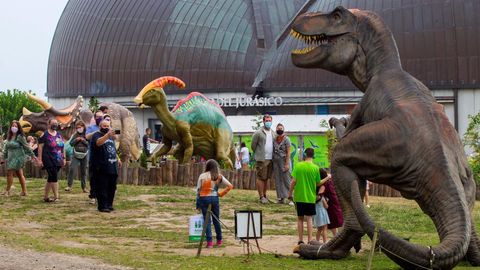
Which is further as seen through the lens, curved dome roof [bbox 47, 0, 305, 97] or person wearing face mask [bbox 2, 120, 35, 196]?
curved dome roof [bbox 47, 0, 305, 97]

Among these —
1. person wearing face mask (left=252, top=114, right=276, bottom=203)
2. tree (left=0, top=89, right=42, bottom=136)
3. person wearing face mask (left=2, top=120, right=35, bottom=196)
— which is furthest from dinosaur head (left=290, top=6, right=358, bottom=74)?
tree (left=0, top=89, right=42, bottom=136)

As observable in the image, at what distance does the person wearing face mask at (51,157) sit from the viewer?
23734 mm

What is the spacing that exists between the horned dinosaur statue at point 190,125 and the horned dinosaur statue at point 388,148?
14.1 meters

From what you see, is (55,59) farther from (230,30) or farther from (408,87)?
(408,87)

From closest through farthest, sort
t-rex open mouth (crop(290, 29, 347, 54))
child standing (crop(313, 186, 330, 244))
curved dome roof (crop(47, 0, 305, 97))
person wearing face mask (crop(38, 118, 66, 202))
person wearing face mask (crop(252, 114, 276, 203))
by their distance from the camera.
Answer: t-rex open mouth (crop(290, 29, 347, 54))
child standing (crop(313, 186, 330, 244))
person wearing face mask (crop(38, 118, 66, 202))
person wearing face mask (crop(252, 114, 276, 203))
curved dome roof (crop(47, 0, 305, 97))

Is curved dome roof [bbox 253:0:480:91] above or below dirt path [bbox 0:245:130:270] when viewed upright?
above

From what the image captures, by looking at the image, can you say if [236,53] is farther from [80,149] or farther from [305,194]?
[305,194]

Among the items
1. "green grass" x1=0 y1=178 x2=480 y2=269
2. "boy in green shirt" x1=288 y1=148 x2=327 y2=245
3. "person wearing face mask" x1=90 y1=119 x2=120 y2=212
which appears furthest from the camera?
"person wearing face mask" x1=90 y1=119 x2=120 y2=212

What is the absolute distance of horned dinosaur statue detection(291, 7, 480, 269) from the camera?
13945 millimetres

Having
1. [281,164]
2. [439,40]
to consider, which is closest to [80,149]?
[281,164]

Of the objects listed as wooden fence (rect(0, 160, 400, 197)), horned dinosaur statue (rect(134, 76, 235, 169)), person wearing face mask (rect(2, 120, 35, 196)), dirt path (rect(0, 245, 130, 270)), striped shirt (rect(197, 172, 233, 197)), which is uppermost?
horned dinosaur statue (rect(134, 76, 235, 169))

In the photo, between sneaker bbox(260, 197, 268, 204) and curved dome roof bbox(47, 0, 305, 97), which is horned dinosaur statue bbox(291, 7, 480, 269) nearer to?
sneaker bbox(260, 197, 268, 204)

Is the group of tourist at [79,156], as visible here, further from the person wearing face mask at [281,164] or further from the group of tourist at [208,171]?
the person wearing face mask at [281,164]

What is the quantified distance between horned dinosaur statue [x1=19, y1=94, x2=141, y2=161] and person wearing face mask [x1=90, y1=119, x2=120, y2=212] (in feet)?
50.6
